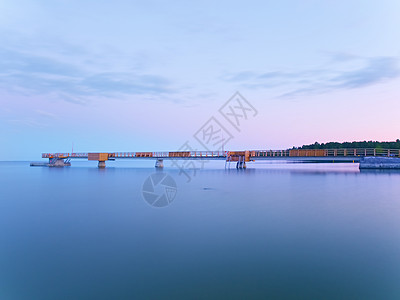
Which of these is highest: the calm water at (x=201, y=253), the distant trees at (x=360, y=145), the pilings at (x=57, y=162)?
the distant trees at (x=360, y=145)

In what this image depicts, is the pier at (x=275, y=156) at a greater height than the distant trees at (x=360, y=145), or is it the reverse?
the distant trees at (x=360, y=145)

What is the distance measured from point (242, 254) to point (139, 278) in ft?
8.39

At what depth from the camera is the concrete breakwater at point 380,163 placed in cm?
3569

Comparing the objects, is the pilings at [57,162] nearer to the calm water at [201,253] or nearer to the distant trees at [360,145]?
the calm water at [201,253]

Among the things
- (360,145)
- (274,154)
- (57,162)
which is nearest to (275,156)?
(274,154)

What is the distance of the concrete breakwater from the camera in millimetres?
35688

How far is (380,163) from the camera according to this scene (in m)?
37.1

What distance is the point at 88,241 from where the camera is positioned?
296 inches

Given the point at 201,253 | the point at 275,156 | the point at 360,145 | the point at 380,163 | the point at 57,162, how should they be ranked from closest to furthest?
the point at 201,253 → the point at 380,163 → the point at 275,156 → the point at 57,162 → the point at 360,145

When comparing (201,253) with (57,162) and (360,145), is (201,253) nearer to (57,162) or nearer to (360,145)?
(57,162)

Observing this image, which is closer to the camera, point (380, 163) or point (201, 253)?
point (201, 253)

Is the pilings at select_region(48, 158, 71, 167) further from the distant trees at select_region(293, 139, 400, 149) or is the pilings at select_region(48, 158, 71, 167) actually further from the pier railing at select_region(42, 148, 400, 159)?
the distant trees at select_region(293, 139, 400, 149)

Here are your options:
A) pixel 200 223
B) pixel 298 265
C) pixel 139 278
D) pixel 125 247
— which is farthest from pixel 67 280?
pixel 200 223

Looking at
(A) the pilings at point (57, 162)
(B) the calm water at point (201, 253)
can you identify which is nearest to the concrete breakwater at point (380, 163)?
(B) the calm water at point (201, 253)
